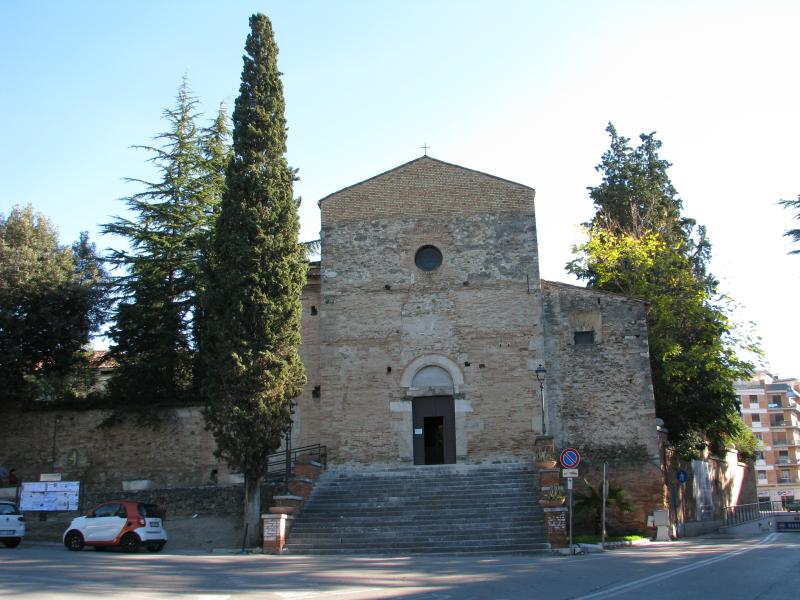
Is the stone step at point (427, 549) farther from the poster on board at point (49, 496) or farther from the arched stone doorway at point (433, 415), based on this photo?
the poster on board at point (49, 496)

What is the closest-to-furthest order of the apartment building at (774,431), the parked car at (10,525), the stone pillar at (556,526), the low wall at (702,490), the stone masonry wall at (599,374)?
the stone pillar at (556,526)
the parked car at (10,525)
the stone masonry wall at (599,374)
the low wall at (702,490)
the apartment building at (774,431)

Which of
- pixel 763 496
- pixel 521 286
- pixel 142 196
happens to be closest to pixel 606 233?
pixel 521 286

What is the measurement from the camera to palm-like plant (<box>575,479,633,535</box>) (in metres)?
20.8

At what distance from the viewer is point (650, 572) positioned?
41.8 ft

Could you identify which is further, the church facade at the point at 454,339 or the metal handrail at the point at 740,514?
the metal handrail at the point at 740,514

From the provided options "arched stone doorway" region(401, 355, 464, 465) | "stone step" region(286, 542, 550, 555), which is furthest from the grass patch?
"arched stone doorway" region(401, 355, 464, 465)

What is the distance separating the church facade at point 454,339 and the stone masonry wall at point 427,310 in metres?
0.04

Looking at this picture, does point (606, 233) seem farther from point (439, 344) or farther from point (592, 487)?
point (592, 487)

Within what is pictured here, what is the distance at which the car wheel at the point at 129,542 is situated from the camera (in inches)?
699

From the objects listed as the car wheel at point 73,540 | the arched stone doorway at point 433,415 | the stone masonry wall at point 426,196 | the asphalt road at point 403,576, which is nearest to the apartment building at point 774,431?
the stone masonry wall at point 426,196

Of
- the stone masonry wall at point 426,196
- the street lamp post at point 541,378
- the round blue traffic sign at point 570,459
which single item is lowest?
the round blue traffic sign at point 570,459

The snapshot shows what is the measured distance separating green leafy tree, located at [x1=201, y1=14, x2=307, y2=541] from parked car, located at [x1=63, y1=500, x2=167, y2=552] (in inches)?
90.1

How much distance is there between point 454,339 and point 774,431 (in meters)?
63.3

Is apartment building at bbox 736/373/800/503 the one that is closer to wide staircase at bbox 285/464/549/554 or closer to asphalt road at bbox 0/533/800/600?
wide staircase at bbox 285/464/549/554
